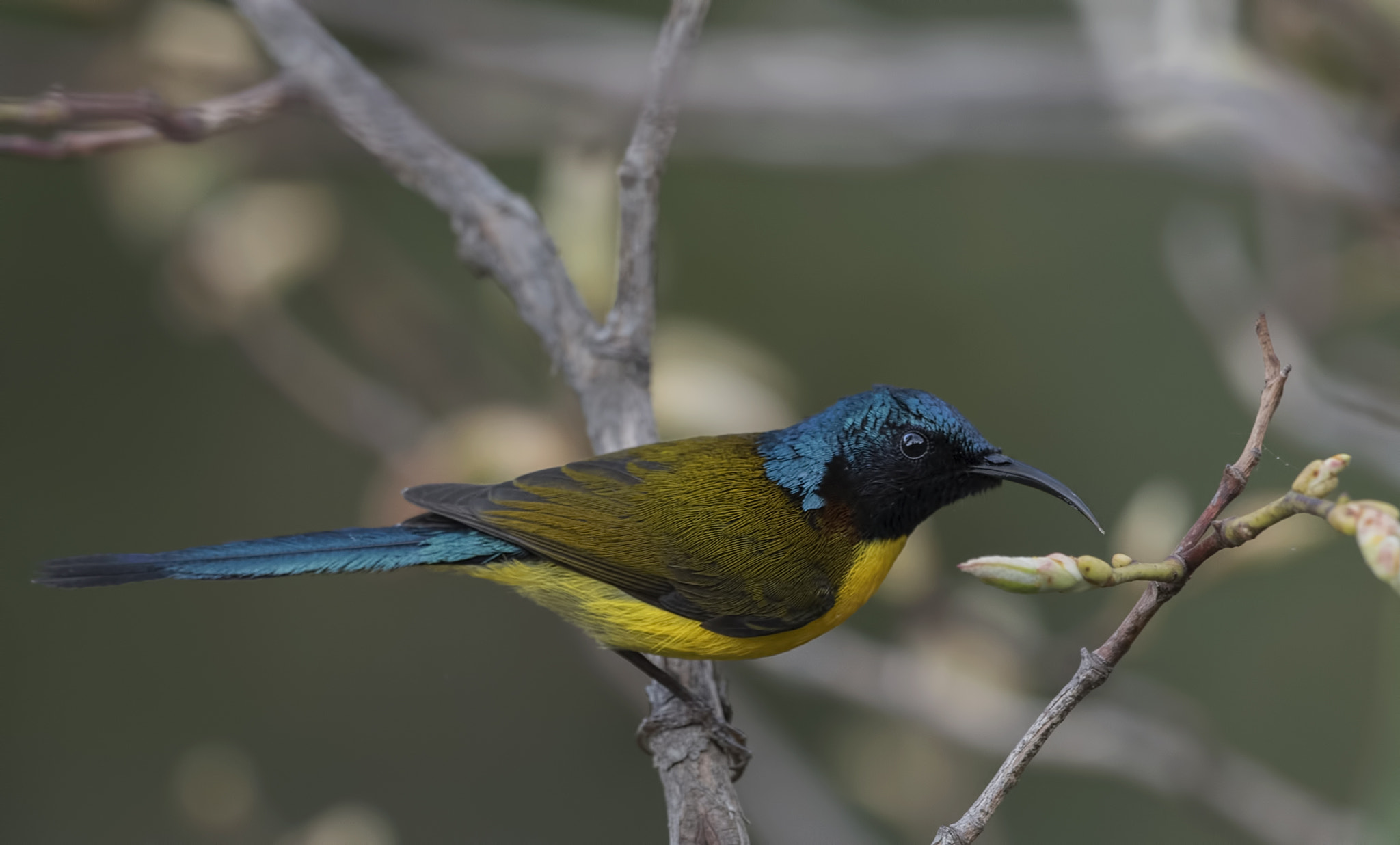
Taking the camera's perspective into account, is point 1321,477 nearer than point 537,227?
Yes

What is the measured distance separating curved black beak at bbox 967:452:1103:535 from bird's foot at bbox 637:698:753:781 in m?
0.85

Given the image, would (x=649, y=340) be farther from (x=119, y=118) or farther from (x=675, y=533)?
(x=119, y=118)

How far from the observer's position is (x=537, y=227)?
119 inches

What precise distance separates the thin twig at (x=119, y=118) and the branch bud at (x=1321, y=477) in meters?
1.99

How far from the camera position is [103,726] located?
4902mm

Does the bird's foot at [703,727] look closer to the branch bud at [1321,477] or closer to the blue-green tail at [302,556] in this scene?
the blue-green tail at [302,556]

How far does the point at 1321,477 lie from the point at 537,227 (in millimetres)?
2207

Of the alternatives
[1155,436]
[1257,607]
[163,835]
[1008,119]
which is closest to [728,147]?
[1008,119]

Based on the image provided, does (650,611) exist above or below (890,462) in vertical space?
below

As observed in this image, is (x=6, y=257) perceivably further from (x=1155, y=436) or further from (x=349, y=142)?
(x=1155, y=436)

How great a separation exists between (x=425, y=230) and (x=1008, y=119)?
3.01 metres

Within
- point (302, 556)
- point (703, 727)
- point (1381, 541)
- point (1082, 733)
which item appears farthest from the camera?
point (1082, 733)

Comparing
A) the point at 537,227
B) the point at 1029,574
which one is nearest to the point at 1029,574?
the point at 1029,574

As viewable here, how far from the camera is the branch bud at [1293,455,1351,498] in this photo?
116 centimetres
